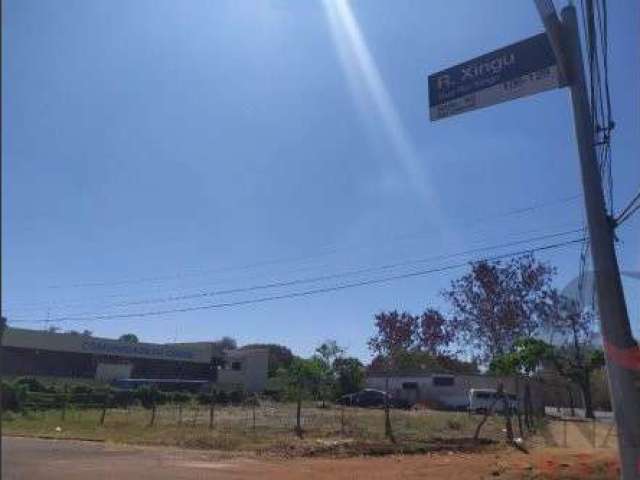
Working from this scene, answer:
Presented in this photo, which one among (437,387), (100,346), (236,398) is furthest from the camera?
(100,346)

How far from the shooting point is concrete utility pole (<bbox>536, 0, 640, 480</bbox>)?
25.6ft

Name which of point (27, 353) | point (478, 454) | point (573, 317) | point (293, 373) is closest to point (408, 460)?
point (478, 454)

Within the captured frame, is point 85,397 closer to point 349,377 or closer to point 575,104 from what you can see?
point 349,377

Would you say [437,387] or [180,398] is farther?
[437,387]

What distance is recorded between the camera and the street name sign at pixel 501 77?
28.0ft

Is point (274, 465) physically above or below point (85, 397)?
below

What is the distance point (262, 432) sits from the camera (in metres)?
29.1

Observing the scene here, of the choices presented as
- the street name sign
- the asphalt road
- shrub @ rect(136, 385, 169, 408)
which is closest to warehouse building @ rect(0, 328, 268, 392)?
shrub @ rect(136, 385, 169, 408)

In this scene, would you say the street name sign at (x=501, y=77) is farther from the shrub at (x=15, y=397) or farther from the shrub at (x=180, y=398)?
the shrub at (x=180, y=398)

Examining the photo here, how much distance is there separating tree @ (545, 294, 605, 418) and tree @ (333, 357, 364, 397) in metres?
17.4

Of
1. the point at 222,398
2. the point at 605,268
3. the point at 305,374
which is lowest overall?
the point at 605,268

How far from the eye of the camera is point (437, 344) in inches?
2061

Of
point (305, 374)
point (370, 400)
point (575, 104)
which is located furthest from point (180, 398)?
point (575, 104)

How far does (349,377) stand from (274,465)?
45.0 m
